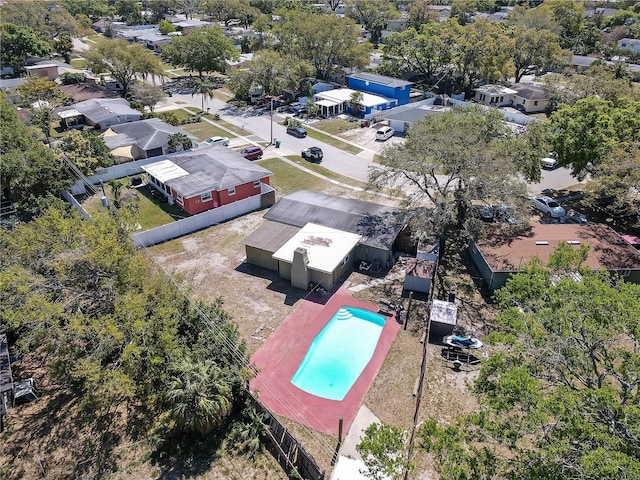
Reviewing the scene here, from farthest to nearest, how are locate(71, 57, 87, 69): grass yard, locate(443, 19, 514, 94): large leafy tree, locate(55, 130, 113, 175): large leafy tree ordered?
locate(71, 57, 87, 69): grass yard < locate(443, 19, 514, 94): large leafy tree < locate(55, 130, 113, 175): large leafy tree

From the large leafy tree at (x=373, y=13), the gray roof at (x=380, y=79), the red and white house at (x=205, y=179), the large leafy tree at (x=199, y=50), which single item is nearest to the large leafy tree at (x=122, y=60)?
the large leafy tree at (x=199, y=50)

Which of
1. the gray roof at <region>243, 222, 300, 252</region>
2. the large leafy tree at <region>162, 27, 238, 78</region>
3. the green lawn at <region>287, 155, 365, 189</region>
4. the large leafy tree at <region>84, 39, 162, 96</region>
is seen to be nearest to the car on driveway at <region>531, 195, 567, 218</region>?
the green lawn at <region>287, 155, 365, 189</region>

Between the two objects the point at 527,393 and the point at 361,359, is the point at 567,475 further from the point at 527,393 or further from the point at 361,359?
the point at 361,359

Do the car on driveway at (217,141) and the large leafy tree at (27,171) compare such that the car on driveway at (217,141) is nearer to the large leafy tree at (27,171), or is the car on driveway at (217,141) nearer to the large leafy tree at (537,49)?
the large leafy tree at (27,171)

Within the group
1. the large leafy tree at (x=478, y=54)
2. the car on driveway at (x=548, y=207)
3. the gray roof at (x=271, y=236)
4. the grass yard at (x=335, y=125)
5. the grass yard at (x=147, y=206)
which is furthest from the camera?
the large leafy tree at (x=478, y=54)

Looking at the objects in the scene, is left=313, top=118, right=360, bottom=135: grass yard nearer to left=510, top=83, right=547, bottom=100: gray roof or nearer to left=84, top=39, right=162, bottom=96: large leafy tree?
left=510, top=83, right=547, bottom=100: gray roof

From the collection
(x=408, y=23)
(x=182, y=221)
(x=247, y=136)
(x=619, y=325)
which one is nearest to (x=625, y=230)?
(x=619, y=325)

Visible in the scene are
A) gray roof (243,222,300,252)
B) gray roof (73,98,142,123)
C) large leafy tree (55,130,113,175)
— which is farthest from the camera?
gray roof (73,98,142,123)
